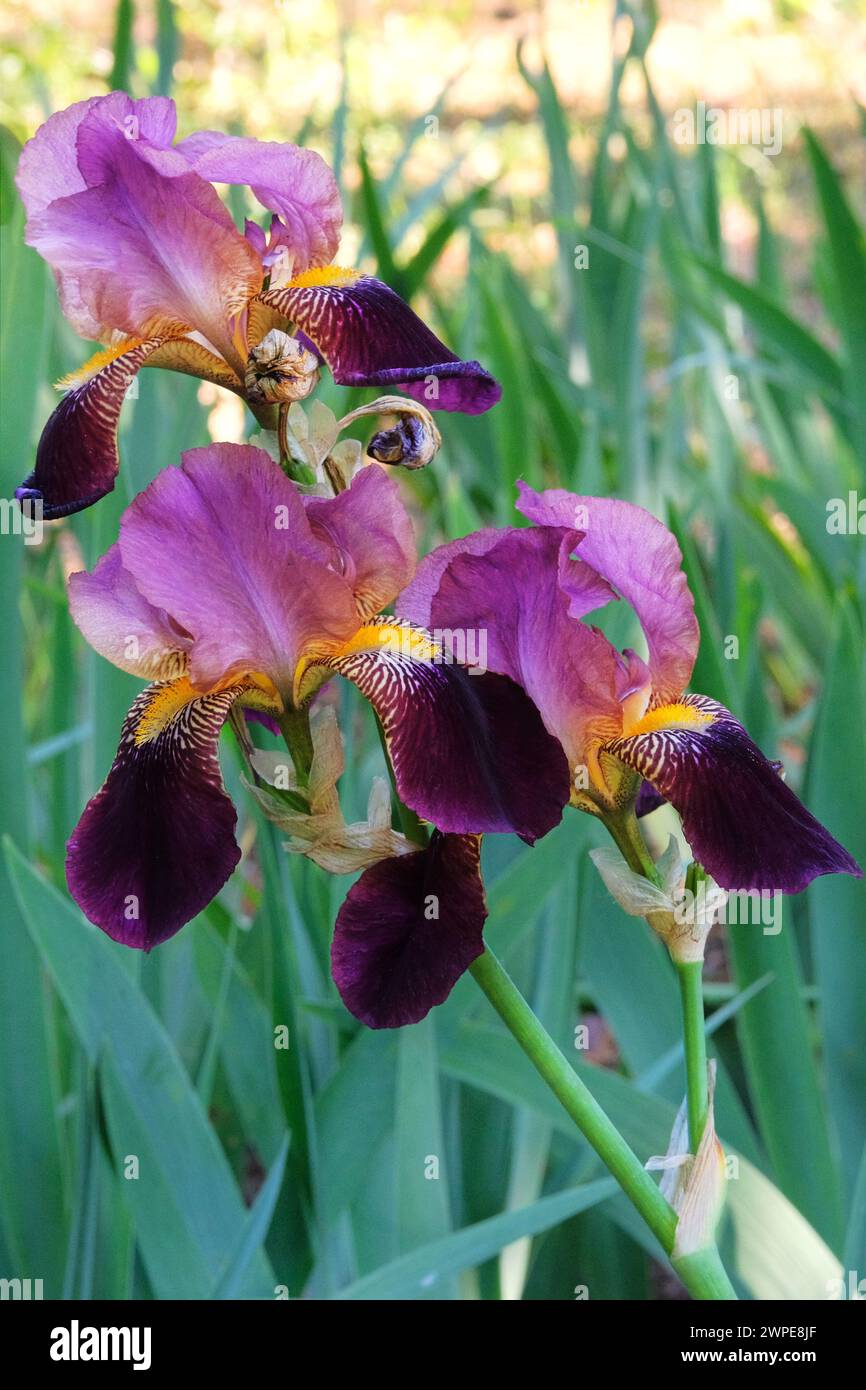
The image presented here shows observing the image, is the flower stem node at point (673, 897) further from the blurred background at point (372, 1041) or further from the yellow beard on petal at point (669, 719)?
the blurred background at point (372, 1041)

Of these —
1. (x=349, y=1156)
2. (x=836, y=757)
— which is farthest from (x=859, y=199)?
(x=349, y=1156)

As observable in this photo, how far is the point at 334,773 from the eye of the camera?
0.50 m

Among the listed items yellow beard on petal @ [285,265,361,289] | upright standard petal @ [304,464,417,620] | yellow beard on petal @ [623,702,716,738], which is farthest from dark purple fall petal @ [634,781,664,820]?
yellow beard on petal @ [285,265,361,289]

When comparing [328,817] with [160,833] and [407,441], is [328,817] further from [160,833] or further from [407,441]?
[407,441]

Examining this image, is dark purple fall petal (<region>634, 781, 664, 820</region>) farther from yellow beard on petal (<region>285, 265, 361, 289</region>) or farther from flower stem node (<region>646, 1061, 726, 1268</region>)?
yellow beard on petal (<region>285, 265, 361, 289</region>)

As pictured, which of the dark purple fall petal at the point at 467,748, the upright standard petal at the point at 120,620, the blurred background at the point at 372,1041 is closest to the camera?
the dark purple fall petal at the point at 467,748

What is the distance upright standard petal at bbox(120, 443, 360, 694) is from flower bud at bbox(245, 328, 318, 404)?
4cm

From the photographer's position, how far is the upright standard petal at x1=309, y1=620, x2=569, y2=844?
1.46 feet

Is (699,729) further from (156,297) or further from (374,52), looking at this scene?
(374,52)

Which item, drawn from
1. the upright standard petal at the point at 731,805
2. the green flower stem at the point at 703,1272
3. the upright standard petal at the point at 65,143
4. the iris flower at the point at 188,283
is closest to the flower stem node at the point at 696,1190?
the green flower stem at the point at 703,1272

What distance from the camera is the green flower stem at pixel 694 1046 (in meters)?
0.51

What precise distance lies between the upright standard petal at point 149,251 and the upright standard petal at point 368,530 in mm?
87
